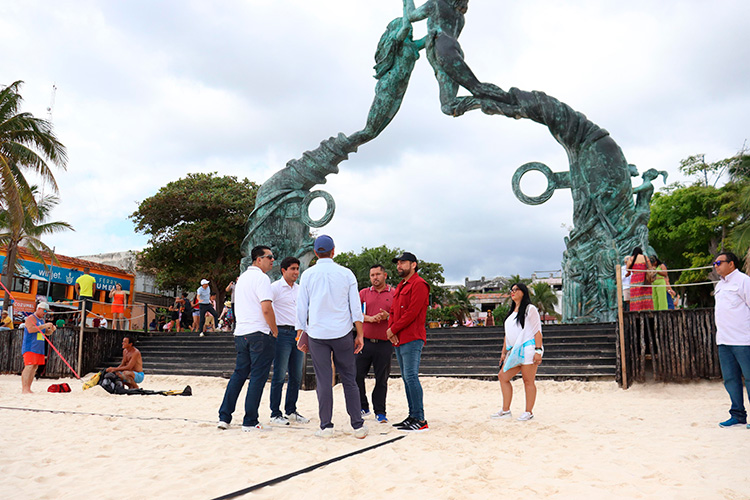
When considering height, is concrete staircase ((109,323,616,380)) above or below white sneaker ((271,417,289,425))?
above

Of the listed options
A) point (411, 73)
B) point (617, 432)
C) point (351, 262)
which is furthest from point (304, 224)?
point (351, 262)

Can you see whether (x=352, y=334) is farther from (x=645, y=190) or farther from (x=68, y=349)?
(x=645, y=190)

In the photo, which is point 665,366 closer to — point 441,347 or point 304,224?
point 441,347

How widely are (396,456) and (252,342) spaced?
6.16ft

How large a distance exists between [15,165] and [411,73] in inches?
459

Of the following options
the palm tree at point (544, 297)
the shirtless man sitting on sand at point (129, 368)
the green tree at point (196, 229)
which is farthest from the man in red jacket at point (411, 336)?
the palm tree at point (544, 297)

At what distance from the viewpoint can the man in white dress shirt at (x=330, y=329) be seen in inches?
185

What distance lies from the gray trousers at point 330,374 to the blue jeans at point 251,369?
0.60 m

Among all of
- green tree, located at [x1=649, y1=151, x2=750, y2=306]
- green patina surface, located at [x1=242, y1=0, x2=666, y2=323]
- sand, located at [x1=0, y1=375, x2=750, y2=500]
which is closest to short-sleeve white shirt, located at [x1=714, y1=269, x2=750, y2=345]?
sand, located at [x1=0, y1=375, x2=750, y2=500]

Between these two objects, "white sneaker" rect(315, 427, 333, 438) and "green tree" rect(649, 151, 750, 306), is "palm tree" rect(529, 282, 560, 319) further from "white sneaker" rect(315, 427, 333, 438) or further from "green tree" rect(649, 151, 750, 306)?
"white sneaker" rect(315, 427, 333, 438)

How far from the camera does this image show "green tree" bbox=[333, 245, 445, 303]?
130 ft

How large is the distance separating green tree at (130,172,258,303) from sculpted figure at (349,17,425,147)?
12359mm

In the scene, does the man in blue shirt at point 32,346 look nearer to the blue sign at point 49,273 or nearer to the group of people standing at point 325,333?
the group of people standing at point 325,333

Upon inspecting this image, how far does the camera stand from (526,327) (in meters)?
5.75
